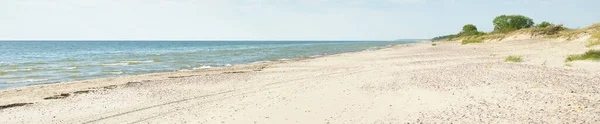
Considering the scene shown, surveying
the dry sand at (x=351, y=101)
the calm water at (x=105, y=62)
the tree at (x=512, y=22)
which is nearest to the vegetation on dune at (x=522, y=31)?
the tree at (x=512, y=22)

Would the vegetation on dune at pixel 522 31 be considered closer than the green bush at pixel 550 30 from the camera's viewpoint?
Yes

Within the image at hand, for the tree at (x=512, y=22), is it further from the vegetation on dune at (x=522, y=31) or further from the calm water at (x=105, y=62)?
the calm water at (x=105, y=62)

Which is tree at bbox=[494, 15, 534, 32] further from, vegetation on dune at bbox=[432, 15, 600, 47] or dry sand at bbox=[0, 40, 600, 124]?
dry sand at bbox=[0, 40, 600, 124]

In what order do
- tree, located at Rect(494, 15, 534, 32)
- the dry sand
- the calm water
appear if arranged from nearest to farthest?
the dry sand < the calm water < tree, located at Rect(494, 15, 534, 32)

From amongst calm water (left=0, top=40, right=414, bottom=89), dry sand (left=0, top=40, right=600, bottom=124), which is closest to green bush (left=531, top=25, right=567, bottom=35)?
calm water (left=0, top=40, right=414, bottom=89)

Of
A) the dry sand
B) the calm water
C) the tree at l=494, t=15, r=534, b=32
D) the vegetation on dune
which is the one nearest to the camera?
the dry sand

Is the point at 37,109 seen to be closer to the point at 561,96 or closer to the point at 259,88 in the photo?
the point at 259,88

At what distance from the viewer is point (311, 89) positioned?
14703mm

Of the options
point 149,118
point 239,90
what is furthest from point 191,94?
point 149,118

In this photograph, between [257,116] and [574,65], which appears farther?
[574,65]

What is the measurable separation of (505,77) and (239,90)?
10.0 meters

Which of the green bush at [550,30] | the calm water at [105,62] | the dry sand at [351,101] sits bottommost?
the calm water at [105,62]

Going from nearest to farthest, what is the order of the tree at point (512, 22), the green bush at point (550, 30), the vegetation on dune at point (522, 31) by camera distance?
1. the vegetation on dune at point (522, 31)
2. the green bush at point (550, 30)
3. the tree at point (512, 22)

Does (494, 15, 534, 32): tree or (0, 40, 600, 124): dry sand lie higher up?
(494, 15, 534, 32): tree
